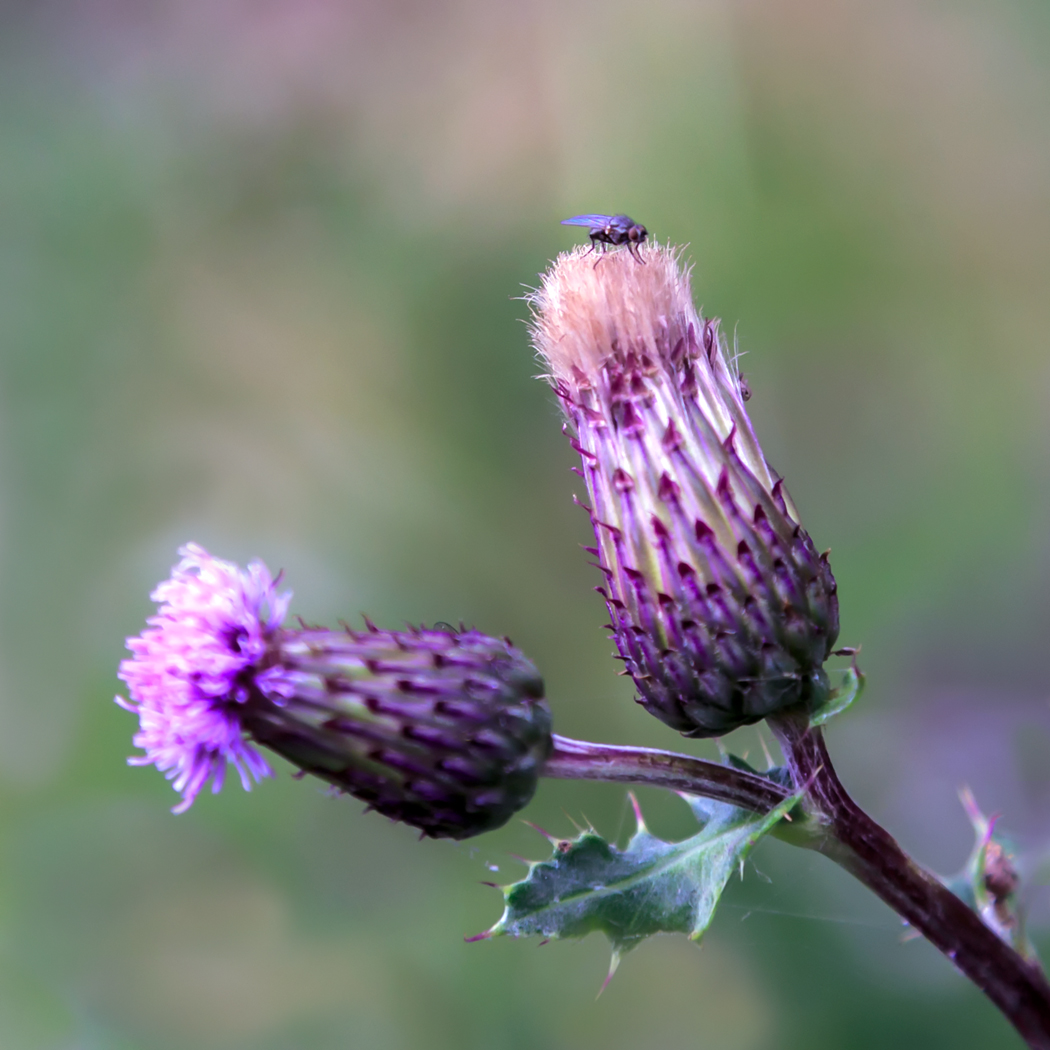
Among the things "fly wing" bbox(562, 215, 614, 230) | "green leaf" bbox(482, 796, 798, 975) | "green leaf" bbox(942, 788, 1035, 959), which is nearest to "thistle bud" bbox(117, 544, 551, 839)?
"green leaf" bbox(482, 796, 798, 975)

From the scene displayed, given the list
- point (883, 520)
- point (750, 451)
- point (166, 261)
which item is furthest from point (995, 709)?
point (166, 261)

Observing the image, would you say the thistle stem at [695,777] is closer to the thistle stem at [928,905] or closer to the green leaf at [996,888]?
the thistle stem at [928,905]

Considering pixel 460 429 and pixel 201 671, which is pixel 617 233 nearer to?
pixel 201 671

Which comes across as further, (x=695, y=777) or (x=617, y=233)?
(x=617, y=233)

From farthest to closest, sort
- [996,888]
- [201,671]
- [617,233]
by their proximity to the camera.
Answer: [617,233]
[996,888]
[201,671]

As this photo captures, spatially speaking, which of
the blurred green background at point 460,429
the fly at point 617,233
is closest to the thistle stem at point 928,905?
the fly at point 617,233

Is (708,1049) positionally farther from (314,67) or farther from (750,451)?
(314,67)

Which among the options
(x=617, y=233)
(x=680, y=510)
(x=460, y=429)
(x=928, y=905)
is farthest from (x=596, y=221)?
(x=460, y=429)
